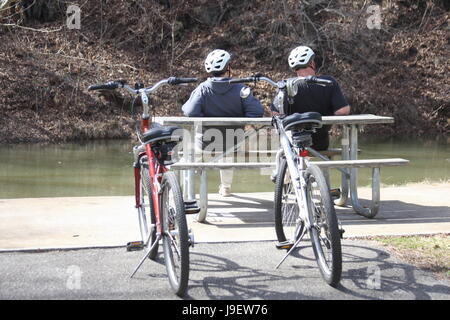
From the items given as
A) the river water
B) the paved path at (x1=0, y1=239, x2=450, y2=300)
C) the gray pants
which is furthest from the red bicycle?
the river water

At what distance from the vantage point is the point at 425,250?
543cm

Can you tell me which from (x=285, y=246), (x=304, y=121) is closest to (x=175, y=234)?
(x=285, y=246)

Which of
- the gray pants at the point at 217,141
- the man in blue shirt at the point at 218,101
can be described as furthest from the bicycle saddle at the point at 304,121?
the man in blue shirt at the point at 218,101

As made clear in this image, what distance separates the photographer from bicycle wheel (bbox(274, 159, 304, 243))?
5.27 meters

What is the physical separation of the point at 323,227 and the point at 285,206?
84cm

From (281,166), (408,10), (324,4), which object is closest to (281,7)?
(324,4)

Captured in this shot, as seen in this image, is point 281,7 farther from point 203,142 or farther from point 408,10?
point 203,142

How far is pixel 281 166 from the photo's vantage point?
17.2 feet

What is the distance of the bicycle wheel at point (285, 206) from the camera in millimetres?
5266

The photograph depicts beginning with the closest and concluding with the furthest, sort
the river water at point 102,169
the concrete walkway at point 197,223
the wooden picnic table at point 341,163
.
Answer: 1. the concrete walkway at point 197,223
2. the wooden picnic table at point 341,163
3. the river water at point 102,169

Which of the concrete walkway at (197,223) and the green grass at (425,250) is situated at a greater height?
the concrete walkway at (197,223)

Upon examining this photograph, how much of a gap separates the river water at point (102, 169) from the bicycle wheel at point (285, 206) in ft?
14.9

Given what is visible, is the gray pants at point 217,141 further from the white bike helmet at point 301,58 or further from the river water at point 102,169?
the river water at point 102,169
